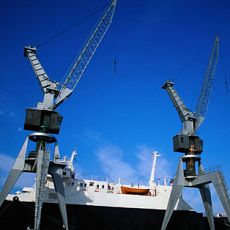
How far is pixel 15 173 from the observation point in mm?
32062

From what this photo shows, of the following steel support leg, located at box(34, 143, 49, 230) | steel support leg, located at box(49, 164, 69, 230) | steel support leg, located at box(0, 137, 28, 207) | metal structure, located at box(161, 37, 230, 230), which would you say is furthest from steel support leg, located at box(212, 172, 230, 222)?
steel support leg, located at box(0, 137, 28, 207)

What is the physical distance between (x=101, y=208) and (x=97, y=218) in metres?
1.45

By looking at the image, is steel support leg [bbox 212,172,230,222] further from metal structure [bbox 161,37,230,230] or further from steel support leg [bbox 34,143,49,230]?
steel support leg [bbox 34,143,49,230]

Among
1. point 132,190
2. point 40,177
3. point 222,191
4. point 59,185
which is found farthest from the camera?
point 132,190

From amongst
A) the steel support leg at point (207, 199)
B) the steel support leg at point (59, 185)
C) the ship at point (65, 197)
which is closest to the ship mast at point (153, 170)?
the ship at point (65, 197)

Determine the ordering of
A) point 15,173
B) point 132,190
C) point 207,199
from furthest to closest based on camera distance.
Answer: point 132,190, point 207,199, point 15,173

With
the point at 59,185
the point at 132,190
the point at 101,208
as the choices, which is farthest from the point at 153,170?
the point at 59,185

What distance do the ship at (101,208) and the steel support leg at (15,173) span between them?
6235 millimetres

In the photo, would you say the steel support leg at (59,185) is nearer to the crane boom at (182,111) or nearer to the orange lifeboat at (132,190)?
the orange lifeboat at (132,190)

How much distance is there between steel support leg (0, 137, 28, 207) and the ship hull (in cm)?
621

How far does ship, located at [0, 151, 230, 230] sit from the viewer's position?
36.7m

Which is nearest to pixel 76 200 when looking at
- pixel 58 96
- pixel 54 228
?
pixel 54 228

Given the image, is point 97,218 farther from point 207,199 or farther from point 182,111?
point 182,111

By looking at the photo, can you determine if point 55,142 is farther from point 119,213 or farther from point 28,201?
point 119,213
